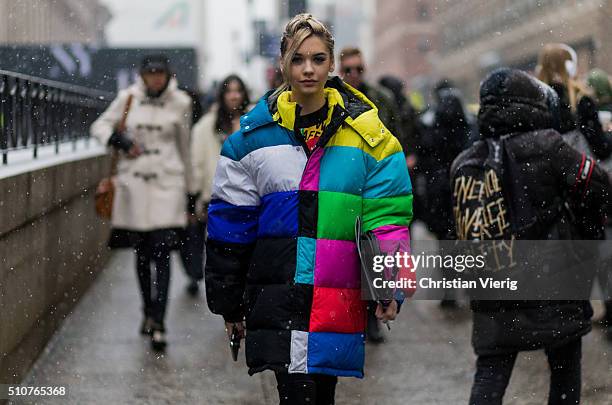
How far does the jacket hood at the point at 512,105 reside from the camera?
4777 mm

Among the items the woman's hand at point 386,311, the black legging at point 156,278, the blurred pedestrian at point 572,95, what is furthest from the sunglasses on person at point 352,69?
the woman's hand at point 386,311

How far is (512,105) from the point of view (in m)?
4.79

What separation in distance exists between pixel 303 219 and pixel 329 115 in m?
0.40

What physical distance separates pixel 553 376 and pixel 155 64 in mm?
4140

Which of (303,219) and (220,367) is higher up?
(303,219)

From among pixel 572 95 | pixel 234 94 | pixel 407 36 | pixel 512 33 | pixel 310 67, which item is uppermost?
pixel 310 67

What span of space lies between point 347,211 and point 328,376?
1.98 ft

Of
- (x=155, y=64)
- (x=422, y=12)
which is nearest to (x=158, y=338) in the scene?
(x=155, y=64)

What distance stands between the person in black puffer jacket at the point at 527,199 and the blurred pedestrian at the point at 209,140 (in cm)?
411

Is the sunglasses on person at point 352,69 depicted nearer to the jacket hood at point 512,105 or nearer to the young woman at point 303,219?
the jacket hood at point 512,105

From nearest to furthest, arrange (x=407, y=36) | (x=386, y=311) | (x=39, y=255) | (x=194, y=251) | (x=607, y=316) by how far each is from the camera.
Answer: (x=386, y=311) < (x=39, y=255) < (x=607, y=316) < (x=194, y=251) < (x=407, y=36)

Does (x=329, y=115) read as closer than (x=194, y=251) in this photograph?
Yes

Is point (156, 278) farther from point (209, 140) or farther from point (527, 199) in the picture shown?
point (527, 199)

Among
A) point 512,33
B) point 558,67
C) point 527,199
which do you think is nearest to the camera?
point 527,199
